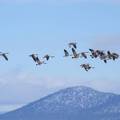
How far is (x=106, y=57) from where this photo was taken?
56.1m

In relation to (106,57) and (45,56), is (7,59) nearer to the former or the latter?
(45,56)

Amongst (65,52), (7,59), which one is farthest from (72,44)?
(7,59)

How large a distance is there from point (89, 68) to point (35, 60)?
4617 millimetres

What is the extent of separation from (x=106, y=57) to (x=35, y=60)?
5.92m

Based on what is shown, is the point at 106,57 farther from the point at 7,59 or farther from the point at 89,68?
the point at 7,59

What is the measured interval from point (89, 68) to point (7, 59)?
7.13 metres

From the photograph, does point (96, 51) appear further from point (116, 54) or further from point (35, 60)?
point (35, 60)

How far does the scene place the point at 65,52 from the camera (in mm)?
56750

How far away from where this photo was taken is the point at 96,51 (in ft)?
188

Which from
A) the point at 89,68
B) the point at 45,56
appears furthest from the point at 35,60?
the point at 89,68

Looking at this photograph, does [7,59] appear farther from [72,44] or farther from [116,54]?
[116,54]

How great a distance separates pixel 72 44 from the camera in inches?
2222

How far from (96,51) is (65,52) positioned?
8.92 feet

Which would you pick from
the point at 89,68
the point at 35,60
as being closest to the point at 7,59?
the point at 35,60
